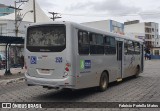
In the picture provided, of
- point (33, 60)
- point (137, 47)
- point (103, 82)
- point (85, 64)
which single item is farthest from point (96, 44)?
point (137, 47)

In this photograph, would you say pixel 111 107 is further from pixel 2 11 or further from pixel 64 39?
pixel 2 11

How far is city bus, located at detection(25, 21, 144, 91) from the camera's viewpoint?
1094 cm

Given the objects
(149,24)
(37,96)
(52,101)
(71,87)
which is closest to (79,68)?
(71,87)

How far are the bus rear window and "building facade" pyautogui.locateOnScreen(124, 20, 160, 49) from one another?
100615 mm

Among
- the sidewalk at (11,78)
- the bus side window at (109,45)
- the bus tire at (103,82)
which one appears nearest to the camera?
the bus tire at (103,82)

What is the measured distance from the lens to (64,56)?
10.9 meters

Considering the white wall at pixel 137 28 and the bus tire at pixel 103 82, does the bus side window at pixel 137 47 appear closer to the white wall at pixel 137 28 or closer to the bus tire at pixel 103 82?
the bus tire at pixel 103 82

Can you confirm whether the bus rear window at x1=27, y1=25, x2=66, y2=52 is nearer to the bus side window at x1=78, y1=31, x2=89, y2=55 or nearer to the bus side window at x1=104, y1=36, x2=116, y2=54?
the bus side window at x1=78, y1=31, x2=89, y2=55

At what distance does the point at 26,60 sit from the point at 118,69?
228 inches

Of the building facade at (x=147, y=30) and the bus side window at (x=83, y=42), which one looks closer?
the bus side window at (x=83, y=42)

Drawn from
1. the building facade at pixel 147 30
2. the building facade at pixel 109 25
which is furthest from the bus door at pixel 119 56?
the building facade at pixel 147 30

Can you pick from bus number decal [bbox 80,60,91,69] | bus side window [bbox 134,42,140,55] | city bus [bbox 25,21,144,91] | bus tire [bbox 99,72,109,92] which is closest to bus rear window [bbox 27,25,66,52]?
city bus [bbox 25,21,144,91]

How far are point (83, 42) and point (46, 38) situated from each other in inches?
56.0

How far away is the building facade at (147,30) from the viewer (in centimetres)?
11412
